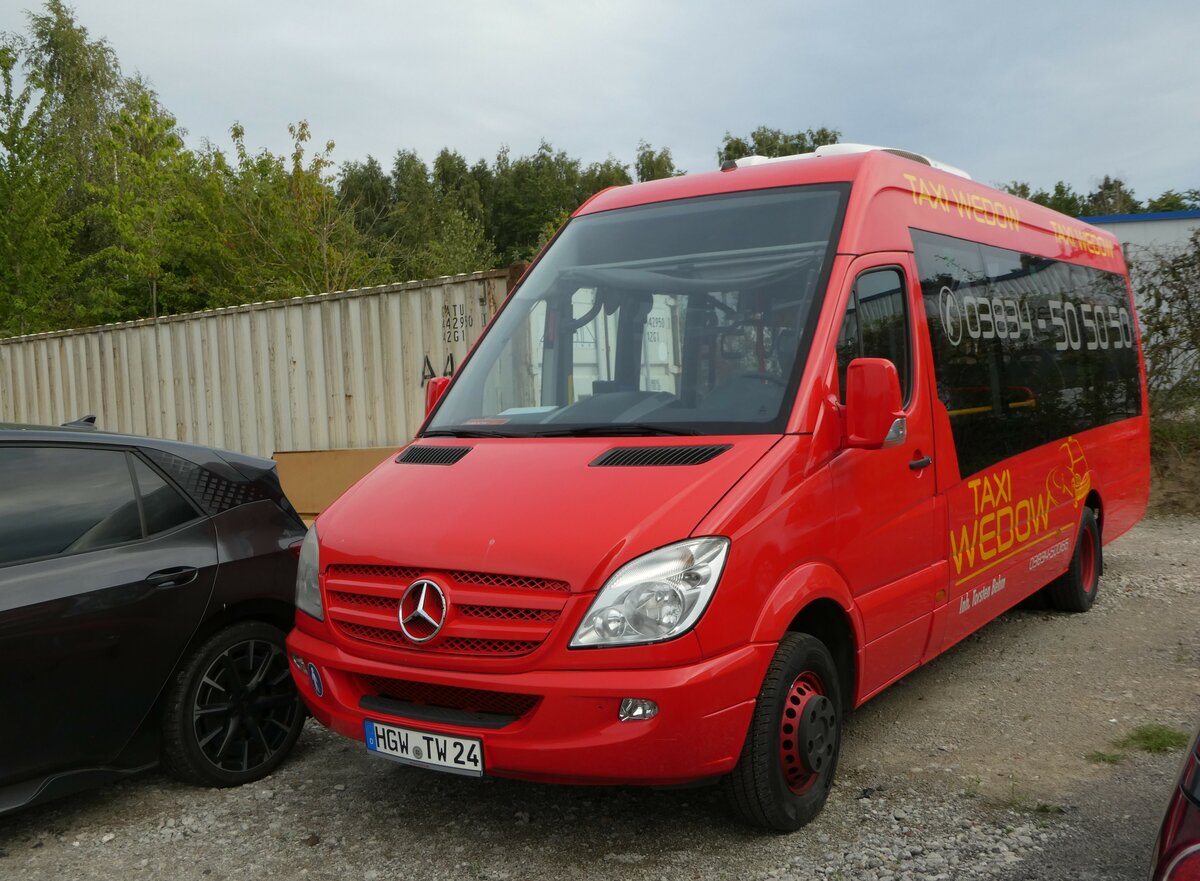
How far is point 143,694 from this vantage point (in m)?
4.28

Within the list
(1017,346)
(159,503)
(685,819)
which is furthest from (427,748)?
(1017,346)

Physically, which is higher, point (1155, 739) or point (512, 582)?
point (512, 582)

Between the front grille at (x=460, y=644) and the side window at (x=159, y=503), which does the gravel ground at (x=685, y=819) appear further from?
the side window at (x=159, y=503)

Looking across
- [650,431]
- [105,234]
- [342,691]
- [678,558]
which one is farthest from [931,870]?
[105,234]

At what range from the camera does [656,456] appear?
12.7 feet

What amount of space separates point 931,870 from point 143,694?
2.97m

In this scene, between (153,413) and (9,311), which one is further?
(9,311)

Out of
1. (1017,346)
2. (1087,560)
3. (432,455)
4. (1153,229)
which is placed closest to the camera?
(432,455)

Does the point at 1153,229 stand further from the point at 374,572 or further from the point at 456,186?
the point at 456,186

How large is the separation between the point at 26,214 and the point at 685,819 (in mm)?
22285

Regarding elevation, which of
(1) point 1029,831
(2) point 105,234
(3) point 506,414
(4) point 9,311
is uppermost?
(2) point 105,234

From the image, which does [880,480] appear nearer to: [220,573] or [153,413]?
[220,573]

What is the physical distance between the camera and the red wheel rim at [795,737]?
379cm

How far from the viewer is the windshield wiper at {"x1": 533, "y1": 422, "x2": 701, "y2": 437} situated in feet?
13.3
